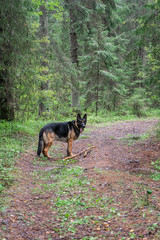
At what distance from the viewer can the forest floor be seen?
321 centimetres

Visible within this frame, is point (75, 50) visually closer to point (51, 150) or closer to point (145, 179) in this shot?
point (51, 150)

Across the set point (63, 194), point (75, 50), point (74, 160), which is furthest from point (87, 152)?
point (75, 50)

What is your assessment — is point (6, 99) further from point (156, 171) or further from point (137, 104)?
point (137, 104)

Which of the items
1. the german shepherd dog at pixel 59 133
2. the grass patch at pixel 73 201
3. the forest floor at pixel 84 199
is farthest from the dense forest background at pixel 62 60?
the grass patch at pixel 73 201

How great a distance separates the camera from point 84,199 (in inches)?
174

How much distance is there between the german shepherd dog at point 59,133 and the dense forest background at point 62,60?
9.00 ft

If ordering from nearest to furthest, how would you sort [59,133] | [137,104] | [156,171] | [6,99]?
[156,171], [59,133], [6,99], [137,104]

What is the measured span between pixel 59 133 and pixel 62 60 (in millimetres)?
6755

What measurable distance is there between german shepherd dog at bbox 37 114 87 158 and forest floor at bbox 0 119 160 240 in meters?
0.52

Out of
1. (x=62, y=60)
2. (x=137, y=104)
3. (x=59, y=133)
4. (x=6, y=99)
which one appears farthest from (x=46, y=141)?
(x=137, y=104)

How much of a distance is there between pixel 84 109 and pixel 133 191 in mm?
Answer: 17213

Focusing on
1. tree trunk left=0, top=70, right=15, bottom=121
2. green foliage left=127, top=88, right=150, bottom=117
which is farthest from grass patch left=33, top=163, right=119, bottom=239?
green foliage left=127, top=88, right=150, bottom=117

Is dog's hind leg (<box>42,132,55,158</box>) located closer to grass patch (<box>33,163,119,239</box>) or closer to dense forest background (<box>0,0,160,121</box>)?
grass patch (<box>33,163,119,239</box>)

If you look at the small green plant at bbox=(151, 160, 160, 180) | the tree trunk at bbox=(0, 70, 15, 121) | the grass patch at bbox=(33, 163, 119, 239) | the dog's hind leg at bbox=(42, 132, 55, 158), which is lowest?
the grass patch at bbox=(33, 163, 119, 239)
